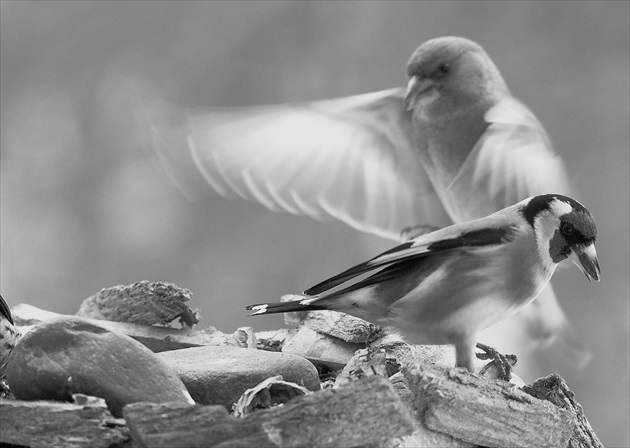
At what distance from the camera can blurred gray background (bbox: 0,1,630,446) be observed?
2.03 meters

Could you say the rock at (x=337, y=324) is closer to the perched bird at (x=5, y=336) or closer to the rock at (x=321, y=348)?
the rock at (x=321, y=348)

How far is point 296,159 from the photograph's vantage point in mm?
2080

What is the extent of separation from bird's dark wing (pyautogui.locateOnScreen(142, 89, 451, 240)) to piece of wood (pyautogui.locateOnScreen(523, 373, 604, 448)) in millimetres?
632

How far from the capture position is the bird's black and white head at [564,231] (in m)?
1.55

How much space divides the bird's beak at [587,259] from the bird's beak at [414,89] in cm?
82

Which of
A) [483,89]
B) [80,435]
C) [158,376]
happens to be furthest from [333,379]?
[483,89]

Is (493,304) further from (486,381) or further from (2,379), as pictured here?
(2,379)

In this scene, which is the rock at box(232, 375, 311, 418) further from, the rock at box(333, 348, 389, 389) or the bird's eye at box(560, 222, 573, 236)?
the bird's eye at box(560, 222, 573, 236)

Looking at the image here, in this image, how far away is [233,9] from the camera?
215 centimetres

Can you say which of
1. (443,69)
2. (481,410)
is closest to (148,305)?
(481,410)

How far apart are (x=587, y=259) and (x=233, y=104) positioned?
2.81ft

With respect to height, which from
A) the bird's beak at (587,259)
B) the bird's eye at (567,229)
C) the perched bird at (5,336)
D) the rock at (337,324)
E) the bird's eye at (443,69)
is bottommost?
the rock at (337,324)

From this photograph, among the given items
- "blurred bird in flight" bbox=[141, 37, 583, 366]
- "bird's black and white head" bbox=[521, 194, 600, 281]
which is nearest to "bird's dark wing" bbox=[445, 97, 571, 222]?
"blurred bird in flight" bbox=[141, 37, 583, 366]

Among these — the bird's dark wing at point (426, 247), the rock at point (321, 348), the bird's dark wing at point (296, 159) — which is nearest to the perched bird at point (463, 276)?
the bird's dark wing at point (426, 247)
